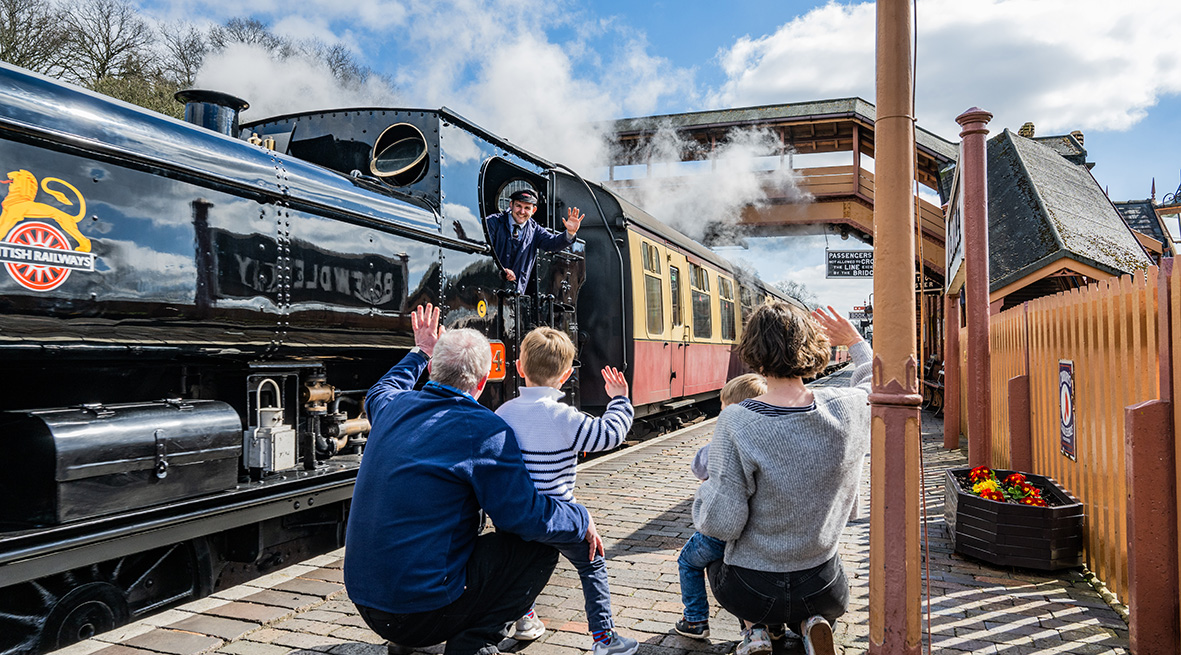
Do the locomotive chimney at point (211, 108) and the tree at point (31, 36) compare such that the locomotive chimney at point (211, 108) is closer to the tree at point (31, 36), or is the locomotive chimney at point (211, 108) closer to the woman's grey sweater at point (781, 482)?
the woman's grey sweater at point (781, 482)

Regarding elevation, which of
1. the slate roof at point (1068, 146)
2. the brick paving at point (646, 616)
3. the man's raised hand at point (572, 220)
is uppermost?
the slate roof at point (1068, 146)

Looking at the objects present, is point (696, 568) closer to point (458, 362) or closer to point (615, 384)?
point (615, 384)

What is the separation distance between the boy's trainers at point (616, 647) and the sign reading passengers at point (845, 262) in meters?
21.1

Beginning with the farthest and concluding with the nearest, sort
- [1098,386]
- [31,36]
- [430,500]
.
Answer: [31,36]
[1098,386]
[430,500]

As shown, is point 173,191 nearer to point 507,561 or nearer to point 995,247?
point 507,561

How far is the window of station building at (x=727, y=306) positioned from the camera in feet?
44.9

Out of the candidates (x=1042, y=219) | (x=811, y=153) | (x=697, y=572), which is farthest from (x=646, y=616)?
(x=811, y=153)

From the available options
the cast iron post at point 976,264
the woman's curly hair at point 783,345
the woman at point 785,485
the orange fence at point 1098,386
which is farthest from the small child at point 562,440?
the cast iron post at point 976,264

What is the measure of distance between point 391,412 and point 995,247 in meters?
8.20

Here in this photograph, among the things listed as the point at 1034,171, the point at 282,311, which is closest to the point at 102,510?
the point at 282,311

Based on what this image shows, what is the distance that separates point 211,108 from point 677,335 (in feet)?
22.6

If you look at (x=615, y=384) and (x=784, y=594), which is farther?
(x=615, y=384)

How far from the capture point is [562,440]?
2.95 meters

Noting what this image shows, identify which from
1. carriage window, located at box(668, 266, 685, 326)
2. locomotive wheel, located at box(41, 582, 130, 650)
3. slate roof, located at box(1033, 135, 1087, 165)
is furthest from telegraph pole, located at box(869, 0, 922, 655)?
slate roof, located at box(1033, 135, 1087, 165)
